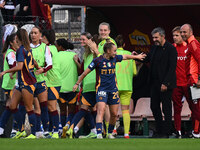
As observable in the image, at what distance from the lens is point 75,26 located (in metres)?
13.0

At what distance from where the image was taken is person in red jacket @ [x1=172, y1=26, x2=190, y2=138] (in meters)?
10.4

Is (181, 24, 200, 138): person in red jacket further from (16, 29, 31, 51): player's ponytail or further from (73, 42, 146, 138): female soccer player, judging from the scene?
(16, 29, 31, 51): player's ponytail

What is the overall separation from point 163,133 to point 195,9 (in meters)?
3.17

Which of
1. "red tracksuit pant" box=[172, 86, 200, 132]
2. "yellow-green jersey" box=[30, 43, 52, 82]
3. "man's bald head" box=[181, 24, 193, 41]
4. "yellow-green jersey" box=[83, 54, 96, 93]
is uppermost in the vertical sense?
"man's bald head" box=[181, 24, 193, 41]

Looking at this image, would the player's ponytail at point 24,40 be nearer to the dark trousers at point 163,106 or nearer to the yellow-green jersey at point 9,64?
the yellow-green jersey at point 9,64

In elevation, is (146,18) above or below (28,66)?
above

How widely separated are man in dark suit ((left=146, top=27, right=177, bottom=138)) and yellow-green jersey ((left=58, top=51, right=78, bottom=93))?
1.57 meters

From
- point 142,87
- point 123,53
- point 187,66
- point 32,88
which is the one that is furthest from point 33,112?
point 142,87

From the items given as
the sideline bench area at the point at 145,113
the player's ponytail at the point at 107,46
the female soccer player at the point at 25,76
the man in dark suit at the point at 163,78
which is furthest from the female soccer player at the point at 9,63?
the man in dark suit at the point at 163,78

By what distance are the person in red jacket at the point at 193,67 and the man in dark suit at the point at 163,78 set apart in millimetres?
282

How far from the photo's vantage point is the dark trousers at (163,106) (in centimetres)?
997

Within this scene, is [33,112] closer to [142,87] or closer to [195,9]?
[142,87]

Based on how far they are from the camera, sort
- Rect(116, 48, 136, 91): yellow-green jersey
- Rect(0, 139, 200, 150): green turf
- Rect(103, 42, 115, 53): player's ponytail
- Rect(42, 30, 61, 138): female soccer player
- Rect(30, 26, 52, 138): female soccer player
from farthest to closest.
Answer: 1. Rect(116, 48, 136, 91): yellow-green jersey
2. Rect(42, 30, 61, 138): female soccer player
3. Rect(30, 26, 52, 138): female soccer player
4. Rect(103, 42, 115, 53): player's ponytail
5. Rect(0, 139, 200, 150): green turf

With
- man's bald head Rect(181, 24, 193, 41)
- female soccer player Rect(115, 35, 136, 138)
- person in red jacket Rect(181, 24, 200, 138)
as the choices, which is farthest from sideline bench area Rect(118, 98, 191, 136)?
man's bald head Rect(181, 24, 193, 41)
